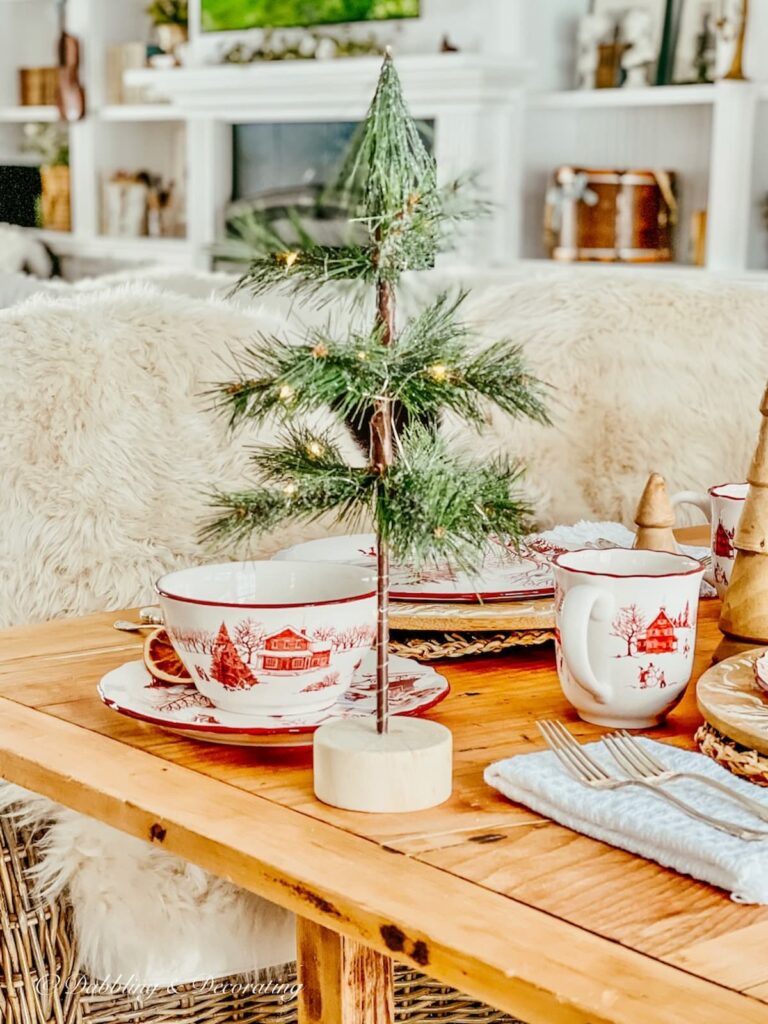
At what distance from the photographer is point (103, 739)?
0.95 meters

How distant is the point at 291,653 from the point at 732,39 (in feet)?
10.7

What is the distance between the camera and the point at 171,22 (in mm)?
5406

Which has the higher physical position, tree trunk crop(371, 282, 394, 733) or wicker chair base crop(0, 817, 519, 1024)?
tree trunk crop(371, 282, 394, 733)

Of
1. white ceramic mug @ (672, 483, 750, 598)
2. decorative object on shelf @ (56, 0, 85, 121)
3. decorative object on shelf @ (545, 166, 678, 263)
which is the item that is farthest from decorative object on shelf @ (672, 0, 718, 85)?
white ceramic mug @ (672, 483, 750, 598)

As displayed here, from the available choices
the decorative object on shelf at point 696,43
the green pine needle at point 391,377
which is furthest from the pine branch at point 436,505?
the decorative object on shelf at point 696,43

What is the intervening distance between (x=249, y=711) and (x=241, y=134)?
14.8ft

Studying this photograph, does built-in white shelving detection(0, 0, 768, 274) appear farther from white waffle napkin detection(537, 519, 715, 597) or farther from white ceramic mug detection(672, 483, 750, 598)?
white ceramic mug detection(672, 483, 750, 598)

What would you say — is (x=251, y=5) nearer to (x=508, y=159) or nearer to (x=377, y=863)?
(x=508, y=159)

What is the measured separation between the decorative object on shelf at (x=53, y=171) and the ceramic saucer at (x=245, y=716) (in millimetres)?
5062

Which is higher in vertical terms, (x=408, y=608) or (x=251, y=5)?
(x=251, y=5)

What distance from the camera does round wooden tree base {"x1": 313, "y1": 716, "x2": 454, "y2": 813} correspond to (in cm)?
81

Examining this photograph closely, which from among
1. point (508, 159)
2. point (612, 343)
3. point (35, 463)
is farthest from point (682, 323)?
point (508, 159)

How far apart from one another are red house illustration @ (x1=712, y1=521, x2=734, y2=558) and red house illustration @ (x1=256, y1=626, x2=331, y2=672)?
1.62 feet

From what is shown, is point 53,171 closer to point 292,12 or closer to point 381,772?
point 292,12
